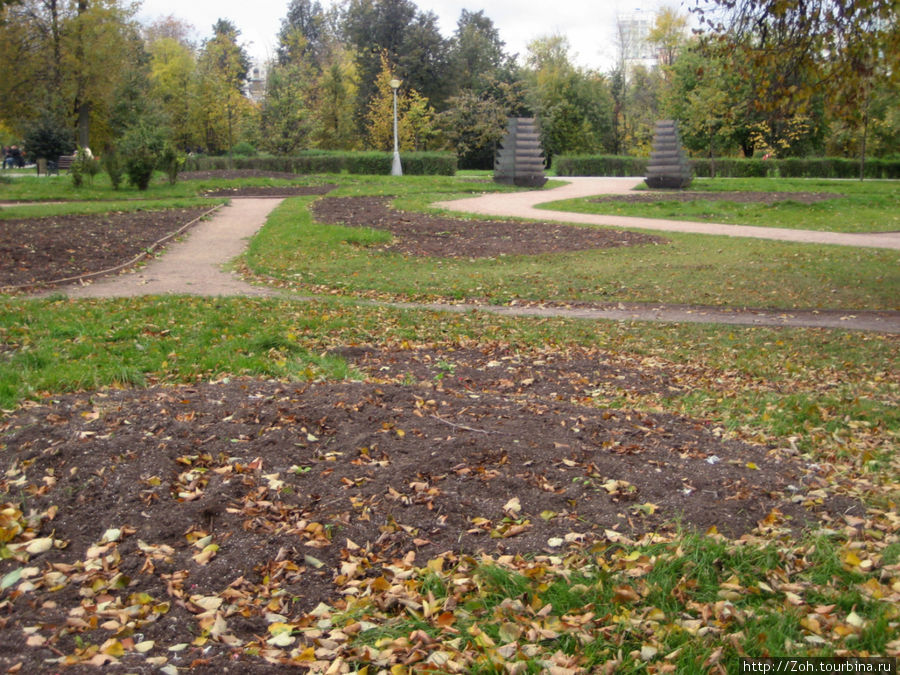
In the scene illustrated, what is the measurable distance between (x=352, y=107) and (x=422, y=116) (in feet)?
20.2

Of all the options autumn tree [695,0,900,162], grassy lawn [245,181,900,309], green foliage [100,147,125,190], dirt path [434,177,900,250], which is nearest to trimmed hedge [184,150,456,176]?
dirt path [434,177,900,250]

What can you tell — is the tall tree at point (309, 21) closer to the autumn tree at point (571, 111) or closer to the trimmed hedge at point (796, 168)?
the autumn tree at point (571, 111)

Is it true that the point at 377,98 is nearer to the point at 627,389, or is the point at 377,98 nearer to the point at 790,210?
the point at 790,210

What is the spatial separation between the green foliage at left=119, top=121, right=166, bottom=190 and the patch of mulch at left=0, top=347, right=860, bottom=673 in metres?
20.3

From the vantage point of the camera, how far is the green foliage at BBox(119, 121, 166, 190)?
23.3 metres

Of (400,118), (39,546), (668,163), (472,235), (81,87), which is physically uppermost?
(400,118)

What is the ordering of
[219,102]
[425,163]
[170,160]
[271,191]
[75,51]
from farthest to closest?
1. [219,102]
2. [425,163]
3. [75,51]
4. [271,191]
5. [170,160]

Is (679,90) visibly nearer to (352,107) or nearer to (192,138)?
(352,107)

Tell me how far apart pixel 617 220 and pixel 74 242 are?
42.0 feet

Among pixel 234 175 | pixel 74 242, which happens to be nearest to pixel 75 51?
pixel 234 175

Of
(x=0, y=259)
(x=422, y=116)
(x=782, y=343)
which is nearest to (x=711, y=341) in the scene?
(x=782, y=343)

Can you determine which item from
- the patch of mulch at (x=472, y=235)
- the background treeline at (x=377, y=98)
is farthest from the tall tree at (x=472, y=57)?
the patch of mulch at (x=472, y=235)

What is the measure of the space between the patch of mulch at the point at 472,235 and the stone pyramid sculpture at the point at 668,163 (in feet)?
36.3

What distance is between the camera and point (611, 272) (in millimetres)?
12602
